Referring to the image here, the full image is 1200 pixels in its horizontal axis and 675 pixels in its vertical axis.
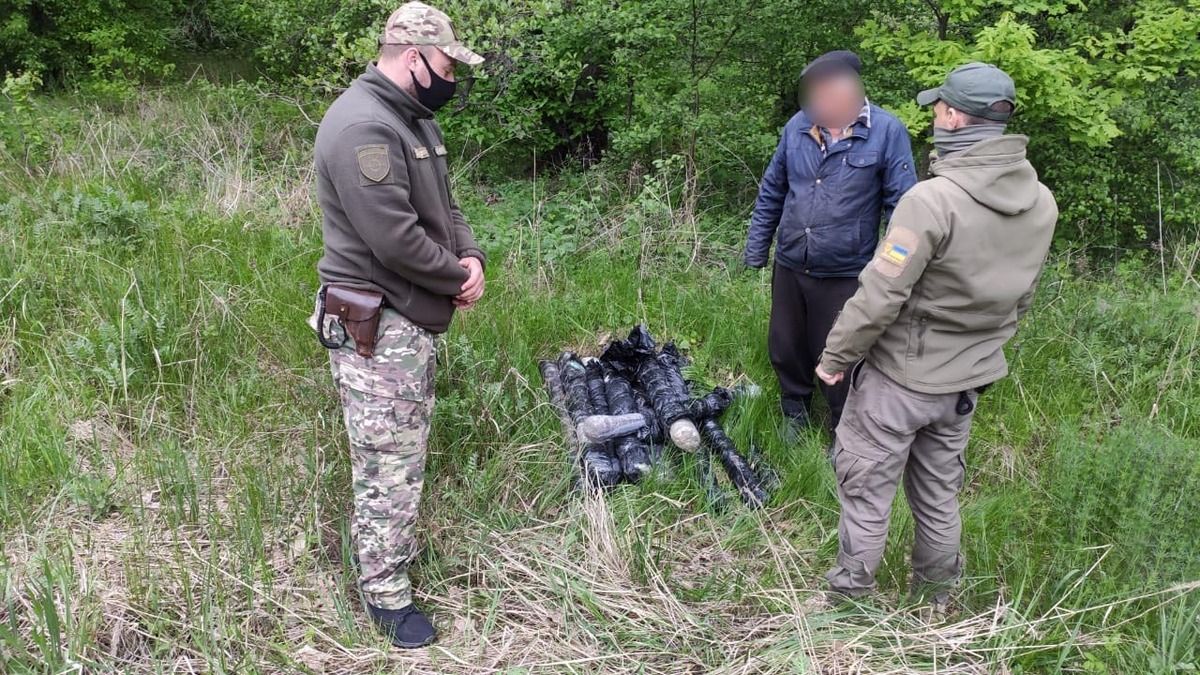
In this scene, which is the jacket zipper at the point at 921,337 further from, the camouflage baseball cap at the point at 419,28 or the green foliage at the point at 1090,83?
the green foliage at the point at 1090,83

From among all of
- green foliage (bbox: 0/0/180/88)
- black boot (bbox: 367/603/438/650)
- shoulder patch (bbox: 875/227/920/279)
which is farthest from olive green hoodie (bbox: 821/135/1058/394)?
green foliage (bbox: 0/0/180/88)

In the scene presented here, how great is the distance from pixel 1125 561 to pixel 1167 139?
16.0 feet

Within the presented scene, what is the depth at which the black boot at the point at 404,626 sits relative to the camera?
9.07 feet

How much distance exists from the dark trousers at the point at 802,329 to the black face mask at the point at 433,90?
1958mm

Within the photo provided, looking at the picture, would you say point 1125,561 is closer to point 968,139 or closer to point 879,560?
point 879,560

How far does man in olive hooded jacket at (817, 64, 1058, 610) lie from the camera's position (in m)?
2.48

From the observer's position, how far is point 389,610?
9.27 ft

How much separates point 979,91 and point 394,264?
1851mm

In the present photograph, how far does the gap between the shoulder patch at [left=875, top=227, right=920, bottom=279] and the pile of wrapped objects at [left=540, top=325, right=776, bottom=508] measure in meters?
1.35

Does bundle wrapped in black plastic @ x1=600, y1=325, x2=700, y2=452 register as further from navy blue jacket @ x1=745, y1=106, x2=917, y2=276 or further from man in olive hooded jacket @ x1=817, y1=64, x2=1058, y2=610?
man in olive hooded jacket @ x1=817, y1=64, x2=1058, y2=610

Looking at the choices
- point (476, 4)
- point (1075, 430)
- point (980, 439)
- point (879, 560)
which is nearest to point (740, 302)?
point (980, 439)

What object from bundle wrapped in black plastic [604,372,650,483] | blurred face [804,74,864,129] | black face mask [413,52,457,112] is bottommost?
bundle wrapped in black plastic [604,372,650,483]

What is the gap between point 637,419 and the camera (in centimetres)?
382

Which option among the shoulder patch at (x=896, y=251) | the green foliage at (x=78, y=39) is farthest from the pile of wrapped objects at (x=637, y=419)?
the green foliage at (x=78, y=39)
